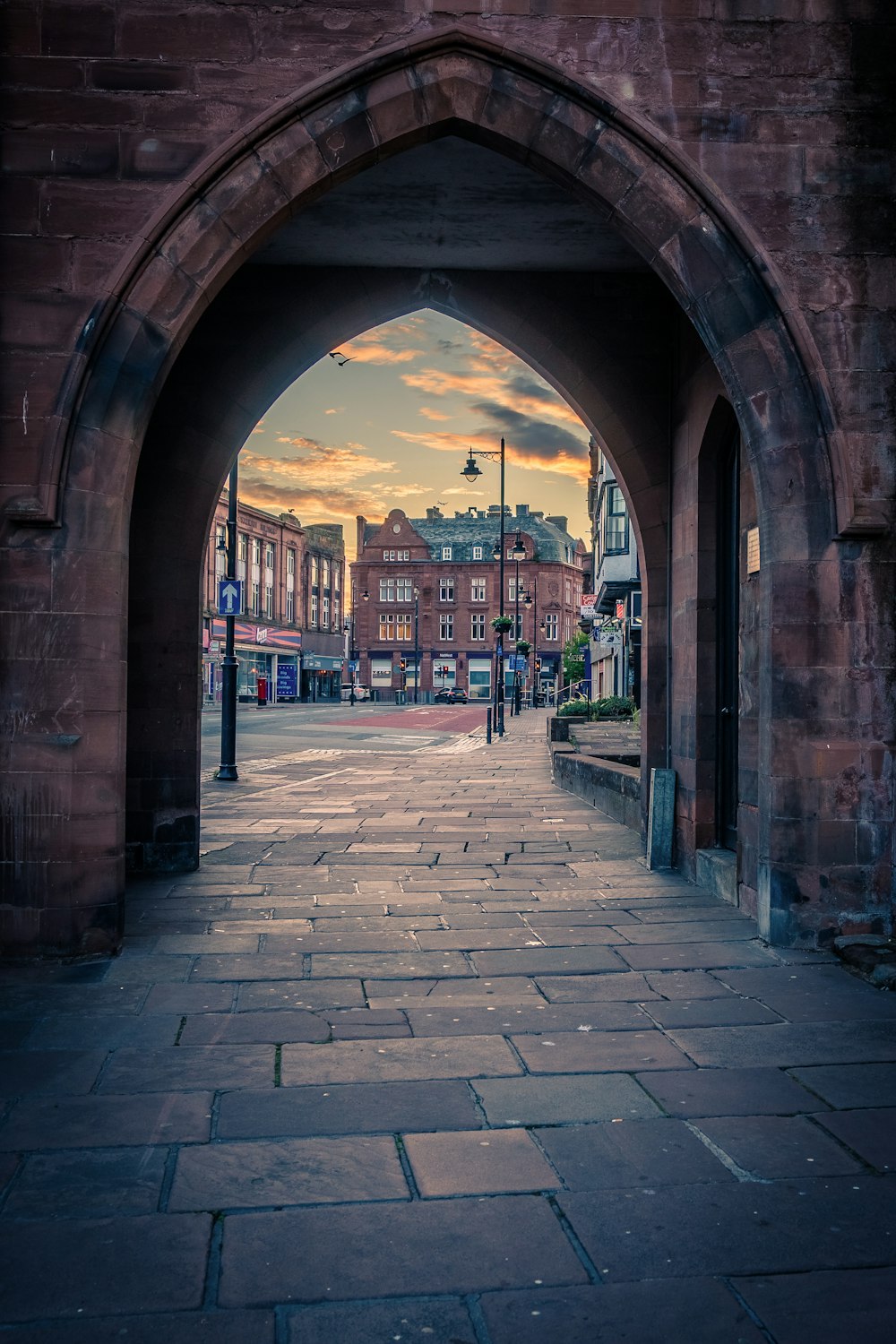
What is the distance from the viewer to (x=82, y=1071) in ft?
13.4

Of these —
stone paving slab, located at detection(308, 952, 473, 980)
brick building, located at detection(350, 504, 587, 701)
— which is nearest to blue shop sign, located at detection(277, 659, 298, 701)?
brick building, located at detection(350, 504, 587, 701)

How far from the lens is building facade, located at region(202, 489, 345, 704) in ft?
228

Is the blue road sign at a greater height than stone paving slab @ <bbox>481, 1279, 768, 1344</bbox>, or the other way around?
the blue road sign

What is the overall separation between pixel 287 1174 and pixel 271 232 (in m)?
5.22

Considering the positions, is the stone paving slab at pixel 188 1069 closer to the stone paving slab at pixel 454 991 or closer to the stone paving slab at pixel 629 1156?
the stone paving slab at pixel 454 991

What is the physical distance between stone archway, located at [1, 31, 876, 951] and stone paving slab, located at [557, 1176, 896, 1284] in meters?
3.12

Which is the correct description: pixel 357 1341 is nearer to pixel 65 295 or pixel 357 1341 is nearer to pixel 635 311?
pixel 65 295

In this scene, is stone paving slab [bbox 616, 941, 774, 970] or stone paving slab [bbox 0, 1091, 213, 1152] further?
stone paving slab [bbox 616, 941, 774, 970]

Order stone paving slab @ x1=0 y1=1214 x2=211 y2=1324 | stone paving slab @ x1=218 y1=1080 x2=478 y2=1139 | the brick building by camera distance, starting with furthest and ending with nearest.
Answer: the brick building, stone paving slab @ x1=218 y1=1080 x2=478 y2=1139, stone paving slab @ x1=0 y1=1214 x2=211 y2=1324

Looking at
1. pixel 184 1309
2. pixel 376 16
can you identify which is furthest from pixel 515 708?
pixel 184 1309

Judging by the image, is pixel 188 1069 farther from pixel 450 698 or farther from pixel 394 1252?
pixel 450 698

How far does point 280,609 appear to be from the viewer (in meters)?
82.1

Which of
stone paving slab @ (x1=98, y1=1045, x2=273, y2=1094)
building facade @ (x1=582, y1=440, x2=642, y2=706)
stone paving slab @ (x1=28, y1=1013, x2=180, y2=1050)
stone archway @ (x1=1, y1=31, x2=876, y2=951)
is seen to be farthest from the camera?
building facade @ (x1=582, y1=440, x2=642, y2=706)

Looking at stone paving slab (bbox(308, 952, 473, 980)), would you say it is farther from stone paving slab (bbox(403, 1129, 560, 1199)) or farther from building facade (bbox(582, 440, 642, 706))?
building facade (bbox(582, 440, 642, 706))
